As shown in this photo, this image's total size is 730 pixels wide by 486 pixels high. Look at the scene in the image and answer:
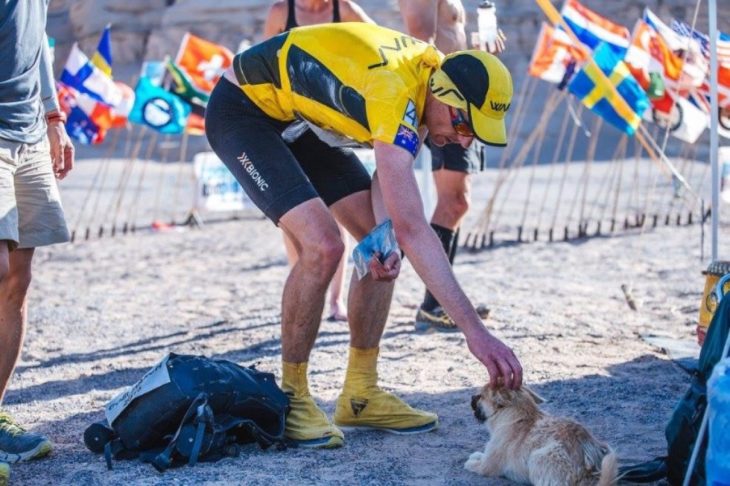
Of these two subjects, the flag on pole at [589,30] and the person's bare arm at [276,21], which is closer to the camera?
the person's bare arm at [276,21]

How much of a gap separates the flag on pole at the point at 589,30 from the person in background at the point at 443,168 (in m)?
2.47

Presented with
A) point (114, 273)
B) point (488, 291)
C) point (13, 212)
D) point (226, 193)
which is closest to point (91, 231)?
point (226, 193)

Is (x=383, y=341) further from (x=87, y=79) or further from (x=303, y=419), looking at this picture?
(x=87, y=79)

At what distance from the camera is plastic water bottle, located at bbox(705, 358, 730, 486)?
3.28 meters

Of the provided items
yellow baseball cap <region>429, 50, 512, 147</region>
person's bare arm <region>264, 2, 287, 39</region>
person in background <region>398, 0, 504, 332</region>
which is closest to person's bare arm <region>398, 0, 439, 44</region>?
person in background <region>398, 0, 504, 332</region>

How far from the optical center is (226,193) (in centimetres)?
1312

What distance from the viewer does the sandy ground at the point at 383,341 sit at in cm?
448

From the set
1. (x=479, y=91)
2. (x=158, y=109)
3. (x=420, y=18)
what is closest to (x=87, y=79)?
(x=158, y=109)

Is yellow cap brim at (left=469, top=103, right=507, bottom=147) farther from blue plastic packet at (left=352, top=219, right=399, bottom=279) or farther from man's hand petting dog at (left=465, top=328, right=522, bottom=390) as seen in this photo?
man's hand petting dog at (left=465, top=328, right=522, bottom=390)

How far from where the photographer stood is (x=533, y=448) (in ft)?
13.1

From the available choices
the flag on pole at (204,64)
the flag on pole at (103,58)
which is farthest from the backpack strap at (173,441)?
the flag on pole at (204,64)

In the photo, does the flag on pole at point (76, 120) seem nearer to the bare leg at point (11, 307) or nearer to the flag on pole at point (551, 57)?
the flag on pole at point (551, 57)

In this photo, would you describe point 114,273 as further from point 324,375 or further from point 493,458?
point 493,458

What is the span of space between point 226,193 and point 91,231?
150 centimetres
